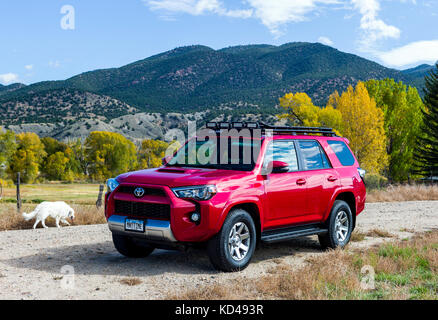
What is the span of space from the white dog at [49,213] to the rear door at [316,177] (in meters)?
6.55

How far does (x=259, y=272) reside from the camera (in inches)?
285

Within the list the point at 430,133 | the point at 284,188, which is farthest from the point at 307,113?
the point at 284,188

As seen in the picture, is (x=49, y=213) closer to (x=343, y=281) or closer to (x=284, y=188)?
(x=284, y=188)

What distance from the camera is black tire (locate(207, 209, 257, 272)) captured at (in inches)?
266

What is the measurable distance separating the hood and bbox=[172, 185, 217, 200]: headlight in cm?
7

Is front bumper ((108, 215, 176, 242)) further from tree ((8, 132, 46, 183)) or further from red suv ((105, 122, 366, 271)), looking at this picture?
tree ((8, 132, 46, 183))

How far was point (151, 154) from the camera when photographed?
104 meters

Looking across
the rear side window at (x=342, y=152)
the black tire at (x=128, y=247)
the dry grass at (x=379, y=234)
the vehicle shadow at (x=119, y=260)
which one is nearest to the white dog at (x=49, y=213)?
the vehicle shadow at (x=119, y=260)

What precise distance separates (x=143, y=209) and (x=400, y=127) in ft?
175

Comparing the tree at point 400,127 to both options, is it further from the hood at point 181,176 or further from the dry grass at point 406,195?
the hood at point 181,176

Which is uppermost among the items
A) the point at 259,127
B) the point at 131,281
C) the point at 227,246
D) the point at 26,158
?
the point at 259,127

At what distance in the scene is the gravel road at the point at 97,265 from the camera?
6.00 meters
